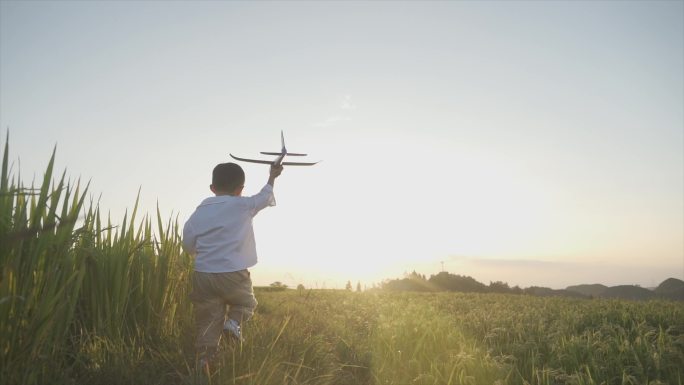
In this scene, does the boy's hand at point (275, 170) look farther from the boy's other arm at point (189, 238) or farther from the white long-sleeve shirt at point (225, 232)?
the boy's other arm at point (189, 238)

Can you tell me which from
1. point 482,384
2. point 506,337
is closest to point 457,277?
point 506,337

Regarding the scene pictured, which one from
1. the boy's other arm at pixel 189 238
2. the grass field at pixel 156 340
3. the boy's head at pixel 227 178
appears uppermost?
the boy's head at pixel 227 178

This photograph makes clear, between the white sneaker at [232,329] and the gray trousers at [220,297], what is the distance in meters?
0.09

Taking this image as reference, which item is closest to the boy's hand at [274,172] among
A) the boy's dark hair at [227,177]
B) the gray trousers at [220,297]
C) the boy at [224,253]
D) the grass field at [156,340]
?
the boy at [224,253]

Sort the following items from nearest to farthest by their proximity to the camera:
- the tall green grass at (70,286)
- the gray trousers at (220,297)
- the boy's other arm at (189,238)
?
the tall green grass at (70,286) → the gray trousers at (220,297) → the boy's other arm at (189,238)

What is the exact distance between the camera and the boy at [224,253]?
14.7ft

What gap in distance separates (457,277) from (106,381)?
36307 millimetres

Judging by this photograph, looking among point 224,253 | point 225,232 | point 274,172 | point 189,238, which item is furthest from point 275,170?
point 189,238

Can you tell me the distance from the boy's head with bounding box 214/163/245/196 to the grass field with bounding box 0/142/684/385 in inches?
36.3

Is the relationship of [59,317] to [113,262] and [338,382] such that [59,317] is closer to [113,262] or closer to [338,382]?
[113,262]

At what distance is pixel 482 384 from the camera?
3799 millimetres

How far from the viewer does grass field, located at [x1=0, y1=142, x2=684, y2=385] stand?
2.65 m

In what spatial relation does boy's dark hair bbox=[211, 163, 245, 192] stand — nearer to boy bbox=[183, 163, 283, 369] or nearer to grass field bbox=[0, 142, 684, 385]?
boy bbox=[183, 163, 283, 369]

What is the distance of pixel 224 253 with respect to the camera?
178 inches
